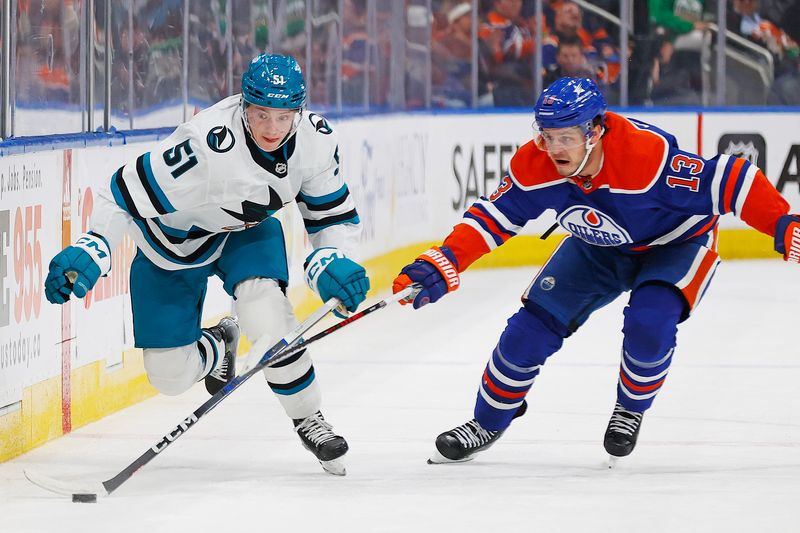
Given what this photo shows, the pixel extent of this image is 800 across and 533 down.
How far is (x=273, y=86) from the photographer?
3785 mm

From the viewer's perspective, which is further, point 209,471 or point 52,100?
A: point 52,100

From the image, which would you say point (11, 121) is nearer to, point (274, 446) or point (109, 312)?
point (109, 312)

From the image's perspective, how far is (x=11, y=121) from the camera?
4594mm

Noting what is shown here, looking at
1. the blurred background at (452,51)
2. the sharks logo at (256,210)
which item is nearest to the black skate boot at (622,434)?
the sharks logo at (256,210)

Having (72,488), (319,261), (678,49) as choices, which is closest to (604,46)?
(678,49)

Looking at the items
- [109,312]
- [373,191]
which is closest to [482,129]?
[373,191]

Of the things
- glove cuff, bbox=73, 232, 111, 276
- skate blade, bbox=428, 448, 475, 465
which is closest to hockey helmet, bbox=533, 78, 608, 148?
skate blade, bbox=428, 448, 475, 465

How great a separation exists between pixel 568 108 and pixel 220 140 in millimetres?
922

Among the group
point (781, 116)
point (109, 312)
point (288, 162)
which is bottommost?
point (109, 312)

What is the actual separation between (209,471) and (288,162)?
0.90m

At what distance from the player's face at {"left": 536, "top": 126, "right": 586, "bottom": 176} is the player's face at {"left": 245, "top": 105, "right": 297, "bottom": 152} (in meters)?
0.68

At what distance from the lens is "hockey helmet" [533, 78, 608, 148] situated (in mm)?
3922

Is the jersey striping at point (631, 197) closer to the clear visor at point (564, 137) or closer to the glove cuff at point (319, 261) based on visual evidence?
the clear visor at point (564, 137)

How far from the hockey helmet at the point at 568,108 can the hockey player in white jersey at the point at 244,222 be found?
580 millimetres
